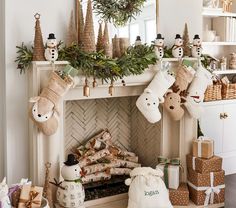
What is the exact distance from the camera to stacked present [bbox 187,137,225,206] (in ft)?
9.81

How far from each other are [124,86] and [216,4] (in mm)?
1782

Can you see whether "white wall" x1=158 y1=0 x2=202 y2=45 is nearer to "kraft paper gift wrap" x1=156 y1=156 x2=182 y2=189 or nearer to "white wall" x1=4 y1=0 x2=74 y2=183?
"white wall" x1=4 y1=0 x2=74 y2=183

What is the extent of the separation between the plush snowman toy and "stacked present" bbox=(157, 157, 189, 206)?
41 centimetres

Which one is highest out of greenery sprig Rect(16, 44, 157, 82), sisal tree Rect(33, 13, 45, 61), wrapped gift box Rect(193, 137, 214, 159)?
sisal tree Rect(33, 13, 45, 61)

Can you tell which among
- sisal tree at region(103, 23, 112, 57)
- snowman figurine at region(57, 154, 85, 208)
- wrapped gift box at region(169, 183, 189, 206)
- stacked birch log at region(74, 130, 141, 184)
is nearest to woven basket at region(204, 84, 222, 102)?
stacked birch log at region(74, 130, 141, 184)

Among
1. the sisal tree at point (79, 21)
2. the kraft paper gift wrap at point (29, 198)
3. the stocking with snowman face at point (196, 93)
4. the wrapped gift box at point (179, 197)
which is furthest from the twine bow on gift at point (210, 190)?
the sisal tree at point (79, 21)

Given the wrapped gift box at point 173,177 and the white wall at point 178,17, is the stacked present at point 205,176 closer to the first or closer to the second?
the wrapped gift box at point 173,177

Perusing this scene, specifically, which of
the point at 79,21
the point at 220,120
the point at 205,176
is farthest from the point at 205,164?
the point at 79,21

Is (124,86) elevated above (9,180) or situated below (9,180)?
above

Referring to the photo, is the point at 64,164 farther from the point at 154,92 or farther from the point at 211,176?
the point at 211,176

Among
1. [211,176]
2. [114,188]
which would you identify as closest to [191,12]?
[211,176]

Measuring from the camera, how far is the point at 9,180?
106 inches

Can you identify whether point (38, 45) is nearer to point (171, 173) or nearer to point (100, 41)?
point (100, 41)

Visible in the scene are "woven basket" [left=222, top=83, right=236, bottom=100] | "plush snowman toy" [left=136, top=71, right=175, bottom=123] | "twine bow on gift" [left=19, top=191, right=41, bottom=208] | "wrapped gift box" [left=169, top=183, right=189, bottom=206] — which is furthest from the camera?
"woven basket" [left=222, top=83, right=236, bottom=100]
